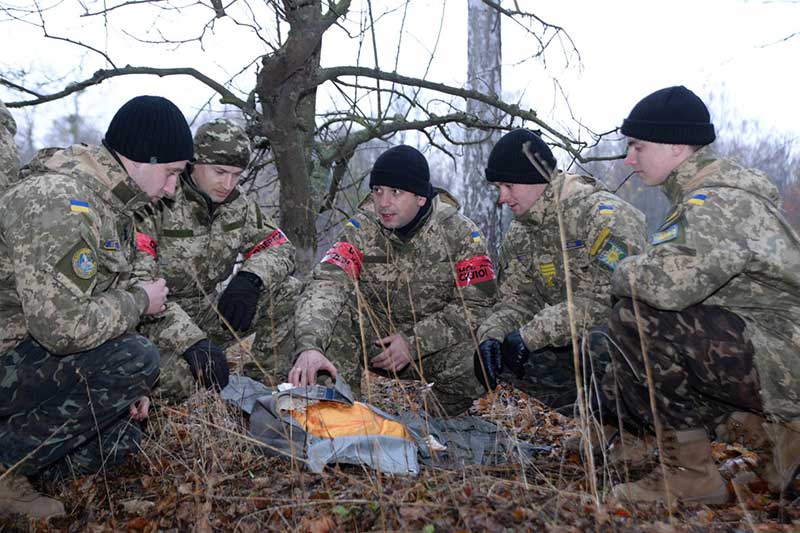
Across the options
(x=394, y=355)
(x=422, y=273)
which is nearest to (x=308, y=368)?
(x=394, y=355)

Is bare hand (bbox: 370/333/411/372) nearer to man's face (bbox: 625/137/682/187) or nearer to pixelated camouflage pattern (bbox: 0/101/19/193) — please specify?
man's face (bbox: 625/137/682/187)

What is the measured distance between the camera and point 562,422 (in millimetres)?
4668

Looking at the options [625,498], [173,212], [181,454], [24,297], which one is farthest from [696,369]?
[173,212]

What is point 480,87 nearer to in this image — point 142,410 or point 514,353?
point 514,353

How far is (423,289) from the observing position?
4641 millimetres

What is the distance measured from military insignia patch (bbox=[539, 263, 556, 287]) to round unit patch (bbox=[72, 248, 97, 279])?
2.55 metres

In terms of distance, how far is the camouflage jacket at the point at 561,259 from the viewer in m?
3.67

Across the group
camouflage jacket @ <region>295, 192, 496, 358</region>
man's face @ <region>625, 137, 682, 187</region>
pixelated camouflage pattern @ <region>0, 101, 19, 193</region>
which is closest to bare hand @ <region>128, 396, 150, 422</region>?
camouflage jacket @ <region>295, 192, 496, 358</region>

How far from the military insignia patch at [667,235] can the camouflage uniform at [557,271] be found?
0.56m

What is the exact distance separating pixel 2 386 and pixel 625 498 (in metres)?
2.63

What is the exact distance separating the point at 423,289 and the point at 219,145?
1628mm

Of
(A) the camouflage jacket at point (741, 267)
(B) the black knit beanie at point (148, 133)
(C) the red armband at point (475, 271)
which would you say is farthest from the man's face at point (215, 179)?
(A) the camouflage jacket at point (741, 267)

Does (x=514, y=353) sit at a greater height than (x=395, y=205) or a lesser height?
lesser

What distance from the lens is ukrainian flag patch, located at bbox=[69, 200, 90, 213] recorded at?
9.15 ft
